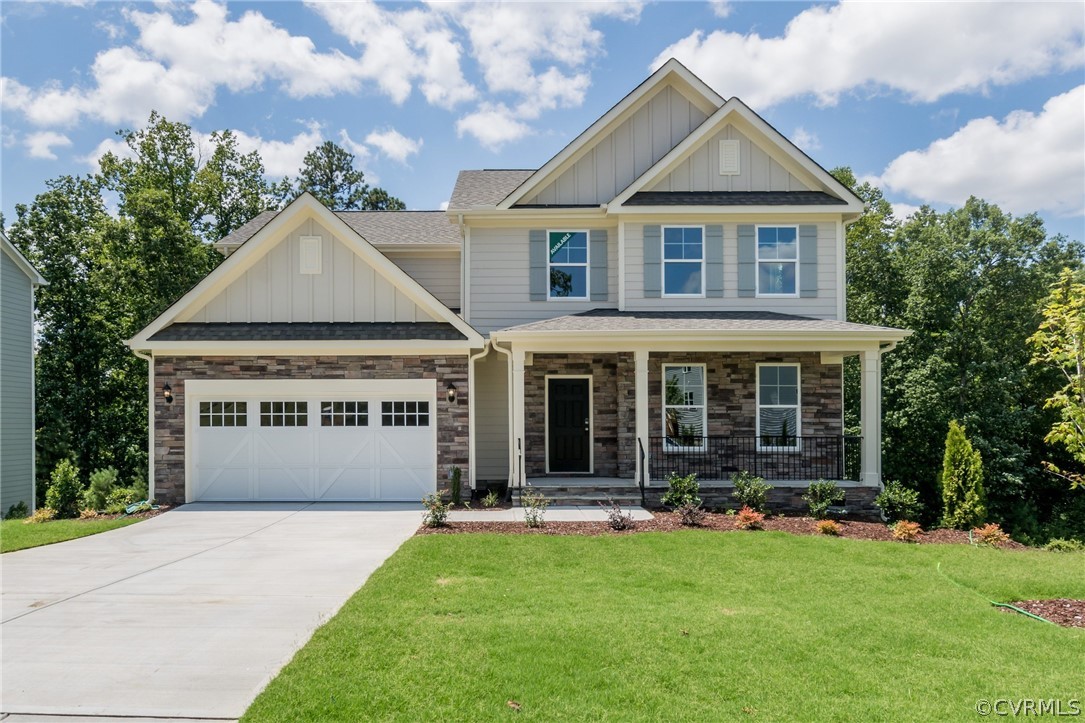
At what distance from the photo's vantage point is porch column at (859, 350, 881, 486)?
11.8 meters

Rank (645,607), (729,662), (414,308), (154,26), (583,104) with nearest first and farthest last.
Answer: (729,662)
(645,607)
(414,308)
(154,26)
(583,104)

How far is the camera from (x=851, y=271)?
73.7 ft

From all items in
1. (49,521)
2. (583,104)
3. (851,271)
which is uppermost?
(583,104)

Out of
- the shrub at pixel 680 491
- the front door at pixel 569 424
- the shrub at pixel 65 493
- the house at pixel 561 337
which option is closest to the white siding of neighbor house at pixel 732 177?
the house at pixel 561 337

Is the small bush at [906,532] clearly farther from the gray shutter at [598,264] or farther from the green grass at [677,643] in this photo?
the gray shutter at [598,264]

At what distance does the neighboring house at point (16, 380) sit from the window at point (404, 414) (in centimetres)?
1053

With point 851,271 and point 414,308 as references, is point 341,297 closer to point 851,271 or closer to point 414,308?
point 414,308

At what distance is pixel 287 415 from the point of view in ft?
40.4

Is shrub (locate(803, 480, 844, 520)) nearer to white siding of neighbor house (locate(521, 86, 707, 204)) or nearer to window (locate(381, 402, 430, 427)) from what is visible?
window (locate(381, 402, 430, 427))

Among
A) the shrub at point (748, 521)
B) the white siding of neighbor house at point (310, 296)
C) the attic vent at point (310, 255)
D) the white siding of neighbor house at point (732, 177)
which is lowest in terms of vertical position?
the shrub at point (748, 521)

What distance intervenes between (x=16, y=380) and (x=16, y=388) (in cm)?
20

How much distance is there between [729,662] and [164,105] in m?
25.1

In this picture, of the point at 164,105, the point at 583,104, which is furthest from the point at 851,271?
the point at 164,105

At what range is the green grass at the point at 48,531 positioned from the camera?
9216 millimetres
